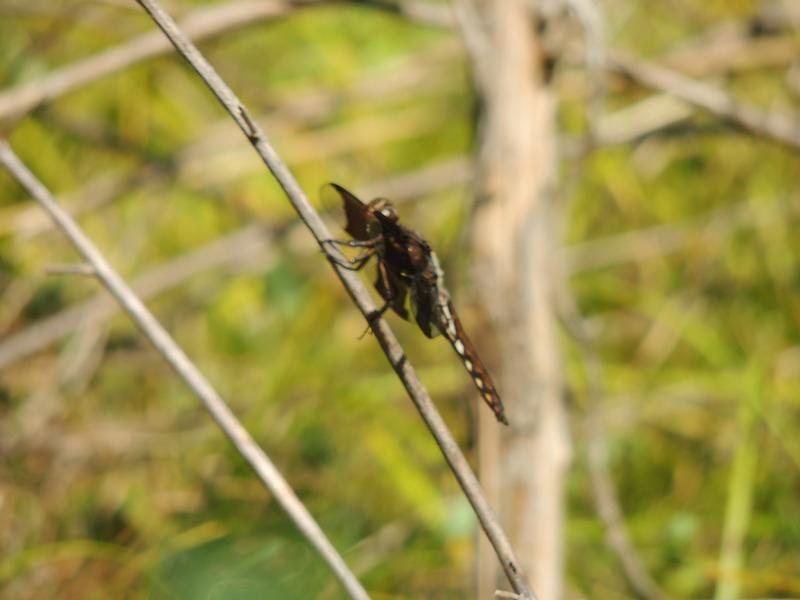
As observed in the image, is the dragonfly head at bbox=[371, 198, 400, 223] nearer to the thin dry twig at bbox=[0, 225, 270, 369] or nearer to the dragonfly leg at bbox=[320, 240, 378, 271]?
the dragonfly leg at bbox=[320, 240, 378, 271]

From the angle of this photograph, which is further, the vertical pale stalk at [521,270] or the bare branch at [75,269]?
the vertical pale stalk at [521,270]

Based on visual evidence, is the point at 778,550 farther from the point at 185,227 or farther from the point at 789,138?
the point at 185,227

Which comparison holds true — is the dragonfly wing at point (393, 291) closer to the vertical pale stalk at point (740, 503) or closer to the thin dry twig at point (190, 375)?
the thin dry twig at point (190, 375)

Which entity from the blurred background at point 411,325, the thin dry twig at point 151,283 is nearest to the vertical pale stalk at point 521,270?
the blurred background at point 411,325

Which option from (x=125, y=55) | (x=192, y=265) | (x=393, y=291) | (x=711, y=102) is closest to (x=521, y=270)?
(x=393, y=291)

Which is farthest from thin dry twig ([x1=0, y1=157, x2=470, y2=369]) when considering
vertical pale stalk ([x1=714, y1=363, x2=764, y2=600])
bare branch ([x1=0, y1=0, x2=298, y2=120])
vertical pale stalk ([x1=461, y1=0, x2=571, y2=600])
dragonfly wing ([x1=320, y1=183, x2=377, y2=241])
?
dragonfly wing ([x1=320, y1=183, x2=377, y2=241])
